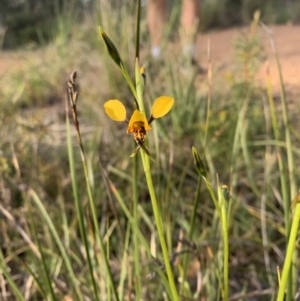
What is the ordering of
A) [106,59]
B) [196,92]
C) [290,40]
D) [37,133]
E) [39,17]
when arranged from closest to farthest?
[37,133]
[196,92]
[106,59]
[290,40]
[39,17]

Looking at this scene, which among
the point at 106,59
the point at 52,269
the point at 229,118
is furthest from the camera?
the point at 106,59

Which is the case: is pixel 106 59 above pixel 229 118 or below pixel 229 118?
above

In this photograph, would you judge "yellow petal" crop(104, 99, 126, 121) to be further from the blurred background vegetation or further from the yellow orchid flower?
the blurred background vegetation

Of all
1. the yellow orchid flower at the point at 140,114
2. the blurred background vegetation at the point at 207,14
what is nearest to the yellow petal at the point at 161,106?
the yellow orchid flower at the point at 140,114

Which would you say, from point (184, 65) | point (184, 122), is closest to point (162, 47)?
point (184, 65)

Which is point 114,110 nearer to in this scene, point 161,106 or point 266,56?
point 161,106

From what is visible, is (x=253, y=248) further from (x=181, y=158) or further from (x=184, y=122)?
(x=184, y=122)

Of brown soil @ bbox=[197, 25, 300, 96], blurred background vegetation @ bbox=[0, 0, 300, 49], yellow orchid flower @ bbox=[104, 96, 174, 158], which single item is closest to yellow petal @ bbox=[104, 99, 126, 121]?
yellow orchid flower @ bbox=[104, 96, 174, 158]

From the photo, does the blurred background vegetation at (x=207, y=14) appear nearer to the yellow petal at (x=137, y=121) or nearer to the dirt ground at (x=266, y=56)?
the dirt ground at (x=266, y=56)
